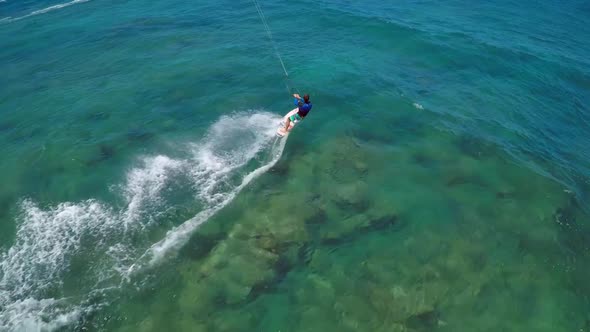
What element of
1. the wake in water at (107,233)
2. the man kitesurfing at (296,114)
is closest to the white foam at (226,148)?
the wake in water at (107,233)

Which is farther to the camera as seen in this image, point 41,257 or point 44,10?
point 44,10

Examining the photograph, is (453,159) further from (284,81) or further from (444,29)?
(444,29)

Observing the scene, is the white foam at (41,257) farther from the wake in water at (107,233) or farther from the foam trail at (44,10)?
the foam trail at (44,10)

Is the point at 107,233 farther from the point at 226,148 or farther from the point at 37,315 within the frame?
the point at 226,148

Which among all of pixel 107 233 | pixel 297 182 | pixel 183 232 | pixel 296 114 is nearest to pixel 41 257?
pixel 107 233

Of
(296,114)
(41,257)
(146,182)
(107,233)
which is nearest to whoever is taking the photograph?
(41,257)

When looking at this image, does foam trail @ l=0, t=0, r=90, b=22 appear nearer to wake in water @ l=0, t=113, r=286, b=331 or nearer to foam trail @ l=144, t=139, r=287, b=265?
wake in water @ l=0, t=113, r=286, b=331
